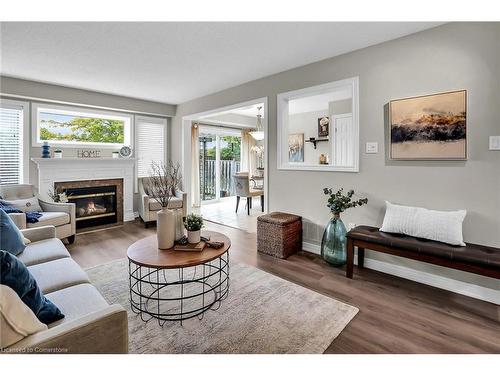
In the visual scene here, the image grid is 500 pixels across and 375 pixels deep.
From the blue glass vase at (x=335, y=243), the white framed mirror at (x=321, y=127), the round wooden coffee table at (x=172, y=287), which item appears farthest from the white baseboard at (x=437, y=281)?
the round wooden coffee table at (x=172, y=287)

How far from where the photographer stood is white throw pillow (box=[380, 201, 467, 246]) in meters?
2.31

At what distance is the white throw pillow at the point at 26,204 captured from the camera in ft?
11.8

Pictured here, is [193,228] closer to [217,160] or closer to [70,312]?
[70,312]

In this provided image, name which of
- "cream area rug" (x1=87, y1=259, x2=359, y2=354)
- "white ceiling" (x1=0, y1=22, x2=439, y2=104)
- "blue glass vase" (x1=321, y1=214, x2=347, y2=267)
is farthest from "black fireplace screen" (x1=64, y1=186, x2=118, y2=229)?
"blue glass vase" (x1=321, y1=214, x2=347, y2=267)

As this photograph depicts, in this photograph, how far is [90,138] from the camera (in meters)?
5.14

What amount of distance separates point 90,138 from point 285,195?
399cm

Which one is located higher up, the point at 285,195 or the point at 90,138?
the point at 90,138

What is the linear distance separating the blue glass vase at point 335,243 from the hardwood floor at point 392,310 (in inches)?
4.5
